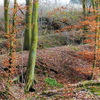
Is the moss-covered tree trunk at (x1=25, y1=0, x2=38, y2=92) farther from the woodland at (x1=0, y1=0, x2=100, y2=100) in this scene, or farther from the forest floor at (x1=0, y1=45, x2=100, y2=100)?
the forest floor at (x1=0, y1=45, x2=100, y2=100)

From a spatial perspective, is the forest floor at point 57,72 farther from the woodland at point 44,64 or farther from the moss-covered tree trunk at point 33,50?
the moss-covered tree trunk at point 33,50

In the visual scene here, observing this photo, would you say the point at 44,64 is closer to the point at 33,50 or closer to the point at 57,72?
the point at 57,72

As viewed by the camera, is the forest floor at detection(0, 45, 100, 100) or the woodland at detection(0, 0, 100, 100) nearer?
the woodland at detection(0, 0, 100, 100)

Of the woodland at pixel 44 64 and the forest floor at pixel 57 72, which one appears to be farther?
the forest floor at pixel 57 72

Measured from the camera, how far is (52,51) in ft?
41.1

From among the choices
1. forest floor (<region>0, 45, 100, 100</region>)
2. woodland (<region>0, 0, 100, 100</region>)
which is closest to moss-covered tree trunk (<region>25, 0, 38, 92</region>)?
woodland (<region>0, 0, 100, 100</region>)

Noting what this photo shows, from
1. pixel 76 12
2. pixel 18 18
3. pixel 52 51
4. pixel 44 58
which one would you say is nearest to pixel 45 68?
pixel 44 58

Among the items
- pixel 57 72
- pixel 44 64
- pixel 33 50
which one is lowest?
pixel 57 72

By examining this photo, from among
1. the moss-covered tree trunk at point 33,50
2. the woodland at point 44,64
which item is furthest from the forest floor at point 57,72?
the moss-covered tree trunk at point 33,50

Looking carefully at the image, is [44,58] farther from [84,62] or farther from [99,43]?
[99,43]

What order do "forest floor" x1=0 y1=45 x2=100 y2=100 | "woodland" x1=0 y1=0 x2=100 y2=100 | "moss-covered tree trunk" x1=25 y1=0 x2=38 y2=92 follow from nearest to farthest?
"woodland" x1=0 y1=0 x2=100 y2=100, "forest floor" x1=0 y1=45 x2=100 y2=100, "moss-covered tree trunk" x1=25 y1=0 x2=38 y2=92

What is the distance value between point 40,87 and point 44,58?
301 centimetres

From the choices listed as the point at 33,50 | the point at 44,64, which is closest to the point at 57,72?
the point at 44,64

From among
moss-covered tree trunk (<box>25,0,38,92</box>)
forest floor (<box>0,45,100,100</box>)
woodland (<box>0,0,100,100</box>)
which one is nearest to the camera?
woodland (<box>0,0,100,100</box>)
